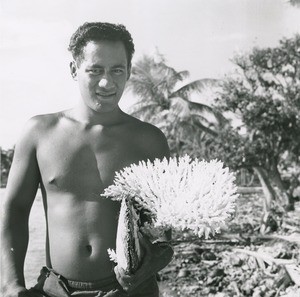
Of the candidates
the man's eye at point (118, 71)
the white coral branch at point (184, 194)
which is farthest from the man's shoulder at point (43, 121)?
the white coral branch at point (184, 194)

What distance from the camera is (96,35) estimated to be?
1645mm

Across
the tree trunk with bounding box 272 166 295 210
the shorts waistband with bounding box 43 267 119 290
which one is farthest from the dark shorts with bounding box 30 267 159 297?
the tree trunk with bounding box 272 166 295 210

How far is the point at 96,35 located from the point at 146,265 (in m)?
0.73

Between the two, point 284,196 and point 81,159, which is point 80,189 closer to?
point 81,159

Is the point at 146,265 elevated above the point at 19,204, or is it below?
below

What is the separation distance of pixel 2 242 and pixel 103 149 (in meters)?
0.43

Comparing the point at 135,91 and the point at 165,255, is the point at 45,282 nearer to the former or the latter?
the point at 165,255

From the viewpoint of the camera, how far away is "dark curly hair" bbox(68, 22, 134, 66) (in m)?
1.64

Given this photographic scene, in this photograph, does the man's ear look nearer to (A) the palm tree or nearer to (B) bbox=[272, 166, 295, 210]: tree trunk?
(B) bbox=[272, 166, 295, 210]: tree trunk

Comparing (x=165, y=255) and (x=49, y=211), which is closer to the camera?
(x=165, y=255)

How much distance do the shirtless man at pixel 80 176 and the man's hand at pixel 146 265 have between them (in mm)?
179

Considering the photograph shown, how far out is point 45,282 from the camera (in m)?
1.64

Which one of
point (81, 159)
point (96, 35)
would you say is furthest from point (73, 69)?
point (81, 159)

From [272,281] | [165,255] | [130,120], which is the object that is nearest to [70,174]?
[130,120]
